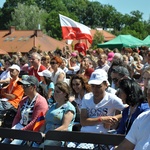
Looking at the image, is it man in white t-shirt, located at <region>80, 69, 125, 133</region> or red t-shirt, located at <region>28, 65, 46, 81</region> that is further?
red t-shirt, located at <region>28, 65, 46, 81</region>

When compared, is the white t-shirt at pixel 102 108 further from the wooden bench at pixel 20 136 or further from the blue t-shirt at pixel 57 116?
the wooden bench at pixel 20 136

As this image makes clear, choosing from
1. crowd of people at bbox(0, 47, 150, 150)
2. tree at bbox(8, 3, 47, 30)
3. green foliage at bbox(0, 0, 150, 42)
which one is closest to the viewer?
crowd of people at bbox(0, 47, 150, 150)

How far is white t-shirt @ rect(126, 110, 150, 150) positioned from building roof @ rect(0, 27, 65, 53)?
56605mm

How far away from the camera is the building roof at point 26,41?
202ft

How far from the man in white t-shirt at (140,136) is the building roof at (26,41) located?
56.6 m

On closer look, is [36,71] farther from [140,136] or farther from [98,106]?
[140,136]

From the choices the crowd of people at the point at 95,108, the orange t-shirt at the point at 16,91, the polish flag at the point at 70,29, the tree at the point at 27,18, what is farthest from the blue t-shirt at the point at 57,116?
the tree at the point at 27,18

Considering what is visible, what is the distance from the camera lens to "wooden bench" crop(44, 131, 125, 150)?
Answer: 4.96 m

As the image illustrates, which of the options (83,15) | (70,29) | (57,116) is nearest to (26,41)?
(70,29)

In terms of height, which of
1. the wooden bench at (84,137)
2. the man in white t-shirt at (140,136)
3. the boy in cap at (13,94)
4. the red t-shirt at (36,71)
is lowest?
the boy in cap at (13,94)

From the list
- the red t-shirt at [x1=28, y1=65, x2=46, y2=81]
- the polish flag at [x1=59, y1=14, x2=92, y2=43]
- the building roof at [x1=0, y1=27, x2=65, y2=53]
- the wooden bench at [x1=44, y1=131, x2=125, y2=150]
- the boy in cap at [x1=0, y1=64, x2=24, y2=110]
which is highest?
the polish flag at [x1=59, y1=14, x2=92, y2=43]

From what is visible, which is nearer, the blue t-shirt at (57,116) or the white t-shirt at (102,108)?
the white t-shirt at (102,108)

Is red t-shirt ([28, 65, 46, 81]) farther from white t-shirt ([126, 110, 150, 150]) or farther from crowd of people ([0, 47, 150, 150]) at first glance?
Result: white t-shirt ([126, 110, 150, 150])

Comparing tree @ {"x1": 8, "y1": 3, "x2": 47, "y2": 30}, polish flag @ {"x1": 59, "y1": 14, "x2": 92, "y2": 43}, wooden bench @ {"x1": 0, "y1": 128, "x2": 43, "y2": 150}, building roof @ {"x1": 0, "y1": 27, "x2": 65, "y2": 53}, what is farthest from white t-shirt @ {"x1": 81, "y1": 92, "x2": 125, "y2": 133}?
tree @ {"x1": 8, "y1": 3, "x2": 47, "y2": 30}
